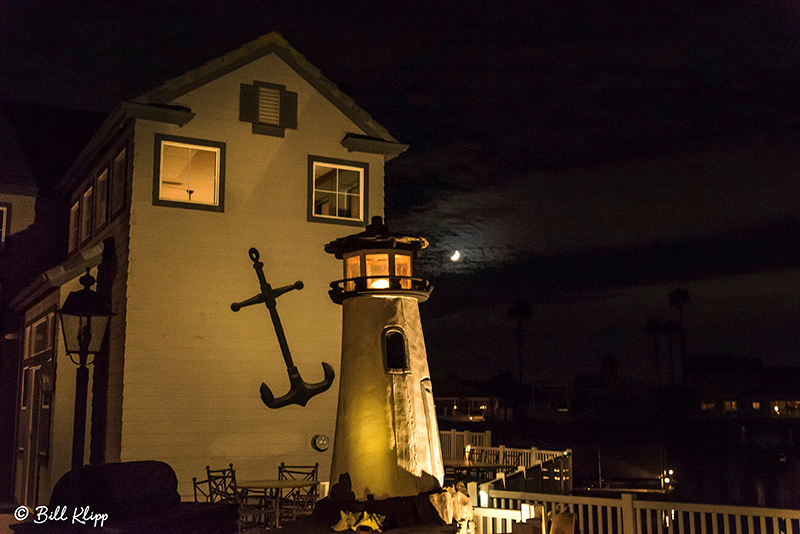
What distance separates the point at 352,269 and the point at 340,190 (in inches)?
188

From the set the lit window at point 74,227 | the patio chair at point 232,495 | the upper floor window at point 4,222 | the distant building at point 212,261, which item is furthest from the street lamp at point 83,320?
the upper floor window at point 4,222

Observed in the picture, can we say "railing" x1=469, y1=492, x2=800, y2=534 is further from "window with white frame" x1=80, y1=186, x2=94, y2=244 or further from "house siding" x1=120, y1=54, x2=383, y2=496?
"window with white frame" x1=80, y1=186, x2=94, y2=244

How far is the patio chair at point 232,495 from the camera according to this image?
1214cm

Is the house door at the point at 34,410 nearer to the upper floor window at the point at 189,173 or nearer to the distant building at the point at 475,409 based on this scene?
the upper floor window at the point at 189,173

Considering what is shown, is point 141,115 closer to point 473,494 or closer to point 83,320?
point 83,320

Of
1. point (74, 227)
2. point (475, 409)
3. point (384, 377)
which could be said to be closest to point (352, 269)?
point (384, 377)

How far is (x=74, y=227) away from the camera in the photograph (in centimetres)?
1831

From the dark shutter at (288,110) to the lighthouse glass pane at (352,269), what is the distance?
4583 mm

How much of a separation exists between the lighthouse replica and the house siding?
3.19 m

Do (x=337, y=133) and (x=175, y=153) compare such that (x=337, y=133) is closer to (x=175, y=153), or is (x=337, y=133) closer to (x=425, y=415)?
(x=175, y=153)

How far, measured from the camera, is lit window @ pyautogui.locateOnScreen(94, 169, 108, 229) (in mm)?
15230

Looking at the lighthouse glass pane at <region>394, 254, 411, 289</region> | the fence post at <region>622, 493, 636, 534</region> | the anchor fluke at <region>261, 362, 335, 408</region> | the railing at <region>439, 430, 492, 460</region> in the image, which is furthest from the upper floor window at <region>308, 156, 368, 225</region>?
the railing at <region>439, 430, 492, 460</region>

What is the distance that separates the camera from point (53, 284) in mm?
14133

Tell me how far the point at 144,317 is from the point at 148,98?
4.01m
